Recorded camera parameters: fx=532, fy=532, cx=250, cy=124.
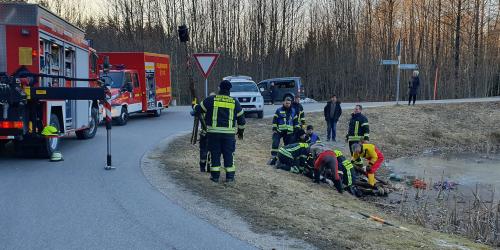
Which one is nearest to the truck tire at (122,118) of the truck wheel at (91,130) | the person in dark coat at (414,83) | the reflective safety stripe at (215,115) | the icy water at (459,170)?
the truck wheel at (91,130)

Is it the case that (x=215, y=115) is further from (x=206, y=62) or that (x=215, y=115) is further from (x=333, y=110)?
(x=333, y=110)

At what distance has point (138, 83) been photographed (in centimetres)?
2234

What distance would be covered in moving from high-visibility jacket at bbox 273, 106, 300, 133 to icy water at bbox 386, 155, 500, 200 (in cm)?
423

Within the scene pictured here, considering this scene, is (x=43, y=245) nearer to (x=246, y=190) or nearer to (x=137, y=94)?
(x=246, y=190)

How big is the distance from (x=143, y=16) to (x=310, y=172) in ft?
108

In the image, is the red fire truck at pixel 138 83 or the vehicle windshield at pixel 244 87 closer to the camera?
the red fire truck at pixel 138 83

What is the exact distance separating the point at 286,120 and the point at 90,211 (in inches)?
312

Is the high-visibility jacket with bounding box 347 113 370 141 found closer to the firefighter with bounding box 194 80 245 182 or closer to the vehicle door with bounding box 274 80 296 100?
the firefighter with bounding box 194 80 245 182

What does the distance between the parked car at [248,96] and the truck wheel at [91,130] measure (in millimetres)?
7688

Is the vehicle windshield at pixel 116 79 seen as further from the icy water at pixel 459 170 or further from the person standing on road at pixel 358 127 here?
the icy water at pixel 459 170

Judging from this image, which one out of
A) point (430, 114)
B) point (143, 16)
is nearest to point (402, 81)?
point (430, 114)

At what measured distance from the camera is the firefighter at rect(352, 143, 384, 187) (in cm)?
1358

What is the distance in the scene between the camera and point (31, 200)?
25.5 ft

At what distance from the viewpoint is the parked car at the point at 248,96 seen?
22.6 metres
